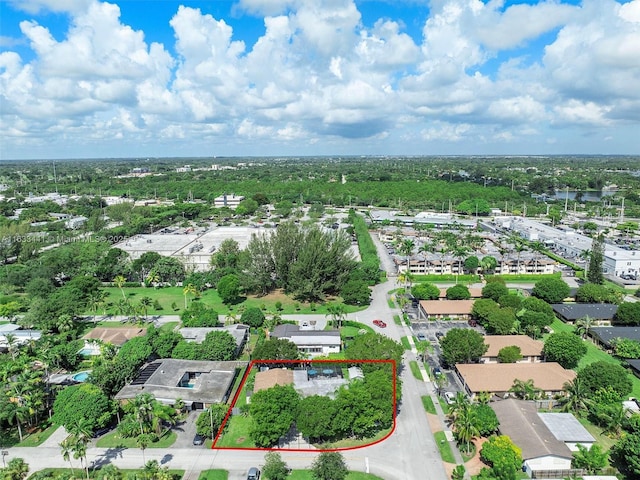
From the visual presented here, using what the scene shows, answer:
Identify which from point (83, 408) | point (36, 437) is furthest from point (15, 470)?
point (36, 437)

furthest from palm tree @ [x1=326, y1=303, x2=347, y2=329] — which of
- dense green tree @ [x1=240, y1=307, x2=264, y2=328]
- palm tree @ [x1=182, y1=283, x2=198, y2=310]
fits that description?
palm tree @ [x1=182, y1=283, x2=198, y2=310]

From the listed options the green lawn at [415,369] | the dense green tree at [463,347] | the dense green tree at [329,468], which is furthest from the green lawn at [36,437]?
the dense green tree at [463,347]

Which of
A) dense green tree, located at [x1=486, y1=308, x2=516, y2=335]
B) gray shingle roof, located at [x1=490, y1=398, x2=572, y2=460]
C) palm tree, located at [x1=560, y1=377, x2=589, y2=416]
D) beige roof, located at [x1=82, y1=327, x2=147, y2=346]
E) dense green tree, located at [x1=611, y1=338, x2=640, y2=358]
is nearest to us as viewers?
gray shingle roof, located at [x1=490, y1=398, x2=572, y2=460]

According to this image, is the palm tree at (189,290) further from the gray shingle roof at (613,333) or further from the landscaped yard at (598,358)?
the gray shingle roof at (613,333)

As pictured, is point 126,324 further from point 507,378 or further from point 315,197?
point 315,197

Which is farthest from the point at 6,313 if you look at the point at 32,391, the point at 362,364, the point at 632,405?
the point at 632,405

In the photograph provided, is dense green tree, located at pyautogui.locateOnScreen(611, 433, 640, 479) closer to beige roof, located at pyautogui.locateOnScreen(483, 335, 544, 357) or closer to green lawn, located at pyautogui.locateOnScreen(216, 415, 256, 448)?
beige roof, located at pyautogui.locateOnScreen(483, 335, 544, 357)

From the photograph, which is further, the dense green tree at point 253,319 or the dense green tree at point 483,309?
the dense green tree at point 253,319
